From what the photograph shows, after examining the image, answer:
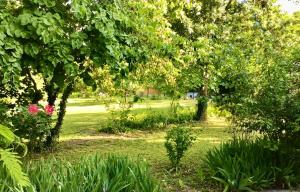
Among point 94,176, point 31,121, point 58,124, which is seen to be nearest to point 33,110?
point 31,121

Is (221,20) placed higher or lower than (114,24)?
higher

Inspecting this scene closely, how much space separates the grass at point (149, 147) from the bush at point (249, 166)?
0.41 meters

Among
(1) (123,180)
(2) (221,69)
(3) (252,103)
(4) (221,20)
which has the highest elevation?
(4) (221,20)

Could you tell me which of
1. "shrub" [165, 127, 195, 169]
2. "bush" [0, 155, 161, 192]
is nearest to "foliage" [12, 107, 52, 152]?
"shrub" [165, 127, 195, 169]

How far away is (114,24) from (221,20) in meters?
12.5

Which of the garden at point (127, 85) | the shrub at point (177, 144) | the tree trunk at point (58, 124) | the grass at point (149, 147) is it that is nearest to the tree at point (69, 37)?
the garden at point (127, 85)

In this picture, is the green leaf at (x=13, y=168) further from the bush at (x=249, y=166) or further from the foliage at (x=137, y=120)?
the foliage at (x=137, y=120)

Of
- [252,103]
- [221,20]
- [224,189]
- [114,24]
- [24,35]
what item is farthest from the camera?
[221,20]

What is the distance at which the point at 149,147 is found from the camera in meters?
10.9

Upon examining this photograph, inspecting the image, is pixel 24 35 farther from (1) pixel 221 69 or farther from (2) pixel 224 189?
(1) pixel 221 69

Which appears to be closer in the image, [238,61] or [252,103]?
[252,103]

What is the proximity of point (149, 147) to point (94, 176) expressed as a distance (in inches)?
251

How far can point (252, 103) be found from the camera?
22.3 feet

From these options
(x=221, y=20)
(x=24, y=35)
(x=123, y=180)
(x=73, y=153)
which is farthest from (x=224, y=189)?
(x=221, y=20)
